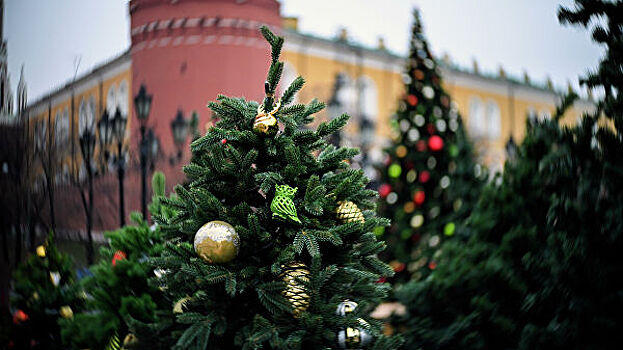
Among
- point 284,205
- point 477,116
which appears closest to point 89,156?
point 284,205

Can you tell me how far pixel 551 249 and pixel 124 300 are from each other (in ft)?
5.30

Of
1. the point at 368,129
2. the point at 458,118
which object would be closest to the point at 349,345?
the point at 458,118

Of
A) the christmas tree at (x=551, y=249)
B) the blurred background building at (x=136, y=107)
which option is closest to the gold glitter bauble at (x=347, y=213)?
the christmas tree at (x=551, y=249)

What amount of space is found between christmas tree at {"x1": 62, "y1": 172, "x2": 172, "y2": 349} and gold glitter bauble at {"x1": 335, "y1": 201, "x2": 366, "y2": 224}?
2.38 feet

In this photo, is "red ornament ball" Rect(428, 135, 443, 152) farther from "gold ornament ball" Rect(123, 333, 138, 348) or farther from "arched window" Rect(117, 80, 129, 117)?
"gold ornament ball" Rect(123, 333, 138, 348)

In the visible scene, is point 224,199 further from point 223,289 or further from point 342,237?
point 342,237

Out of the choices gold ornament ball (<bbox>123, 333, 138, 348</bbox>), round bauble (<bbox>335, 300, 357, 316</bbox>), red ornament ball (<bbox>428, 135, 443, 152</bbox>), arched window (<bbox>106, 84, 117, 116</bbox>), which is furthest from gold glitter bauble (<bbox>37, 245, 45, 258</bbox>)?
red ornament ball (<bbox>428, 135, 443, 152</bbox>)

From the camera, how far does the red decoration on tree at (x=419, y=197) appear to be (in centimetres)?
479

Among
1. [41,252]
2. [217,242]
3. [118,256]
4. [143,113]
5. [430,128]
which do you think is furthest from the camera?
[430,128]

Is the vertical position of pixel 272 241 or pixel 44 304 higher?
pixel 272 241

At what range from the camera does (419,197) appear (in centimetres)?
480

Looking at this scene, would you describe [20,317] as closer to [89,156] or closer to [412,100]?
[89,156]

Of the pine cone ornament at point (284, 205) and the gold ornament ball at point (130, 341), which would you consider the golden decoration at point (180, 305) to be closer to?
the gold ornament ball at point (130, 341)

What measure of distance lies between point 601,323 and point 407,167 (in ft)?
11.1
